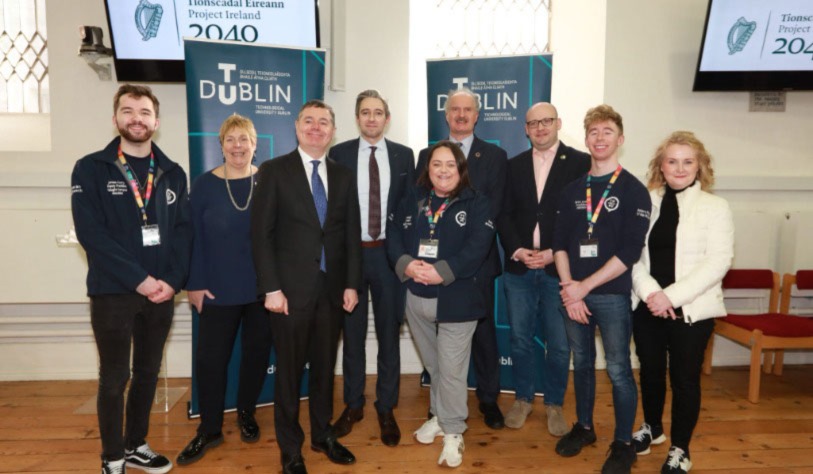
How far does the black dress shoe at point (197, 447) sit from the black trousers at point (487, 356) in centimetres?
147

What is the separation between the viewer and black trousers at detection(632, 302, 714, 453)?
8.29 ft

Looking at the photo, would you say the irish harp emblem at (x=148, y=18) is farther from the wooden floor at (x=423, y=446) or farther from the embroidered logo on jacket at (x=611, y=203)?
the embroidered logo on jacket at (x=611, y=203)

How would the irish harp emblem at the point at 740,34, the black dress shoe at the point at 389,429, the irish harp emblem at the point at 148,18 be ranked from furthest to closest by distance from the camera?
the irish harp emblem at the point at 740,34
the irish harp emblem at the point at 148,18
the black dress shoe at the point at 389,429

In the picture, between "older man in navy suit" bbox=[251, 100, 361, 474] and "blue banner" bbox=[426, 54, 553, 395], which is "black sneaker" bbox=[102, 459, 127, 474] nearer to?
"older man in navy suit" bbox=[251, 100, 361, 474]

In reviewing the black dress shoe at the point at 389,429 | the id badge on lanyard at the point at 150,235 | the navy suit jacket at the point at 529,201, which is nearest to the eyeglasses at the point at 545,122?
the navy suit jacket at the point at 529,201

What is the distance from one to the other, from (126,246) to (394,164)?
4.59ft

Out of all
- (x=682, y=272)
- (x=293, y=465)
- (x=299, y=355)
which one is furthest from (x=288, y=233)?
(x=682, y=272)

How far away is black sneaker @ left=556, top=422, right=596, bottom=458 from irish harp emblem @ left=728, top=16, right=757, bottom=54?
303cm

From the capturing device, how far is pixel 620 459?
264 centimetres

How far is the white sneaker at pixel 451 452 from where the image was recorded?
271 cm

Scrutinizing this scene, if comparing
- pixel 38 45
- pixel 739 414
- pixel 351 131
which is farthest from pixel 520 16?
pixel 38 45

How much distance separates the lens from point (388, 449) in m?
2.93

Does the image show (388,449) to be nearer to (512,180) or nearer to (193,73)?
(512,180)

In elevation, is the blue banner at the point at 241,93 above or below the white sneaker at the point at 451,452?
above
